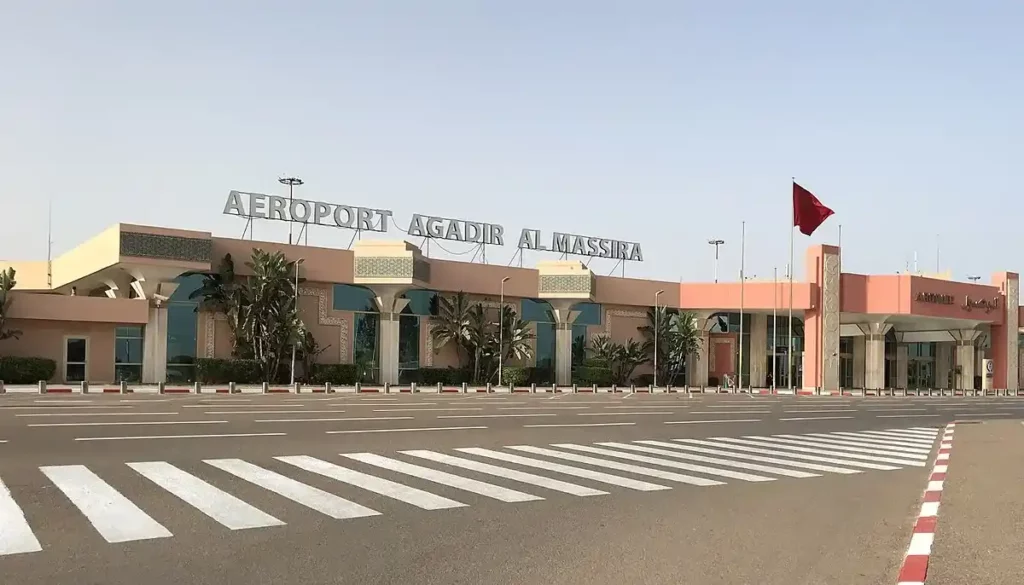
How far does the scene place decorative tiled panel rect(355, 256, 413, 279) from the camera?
48594 millimetres

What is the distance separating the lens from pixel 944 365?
255 ft

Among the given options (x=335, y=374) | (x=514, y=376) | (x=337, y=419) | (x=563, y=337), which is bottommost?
(x=514, y=376)

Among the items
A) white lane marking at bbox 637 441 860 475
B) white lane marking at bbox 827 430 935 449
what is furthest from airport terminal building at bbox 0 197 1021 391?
white lane marking at bbox 637 441 860 475

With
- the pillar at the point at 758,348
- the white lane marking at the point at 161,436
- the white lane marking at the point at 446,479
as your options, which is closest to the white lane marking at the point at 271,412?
the white lane marking at the point at 161,436

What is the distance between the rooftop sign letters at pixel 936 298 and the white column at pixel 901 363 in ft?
38.6

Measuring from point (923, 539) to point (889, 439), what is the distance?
1401 centimetres

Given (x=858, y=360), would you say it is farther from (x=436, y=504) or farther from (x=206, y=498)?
(x=206, y=498)

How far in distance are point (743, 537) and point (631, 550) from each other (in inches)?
56.8

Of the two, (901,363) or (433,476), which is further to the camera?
(901,363)

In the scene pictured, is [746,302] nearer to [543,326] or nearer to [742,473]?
[543,326]

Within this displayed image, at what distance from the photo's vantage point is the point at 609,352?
57.2 metres

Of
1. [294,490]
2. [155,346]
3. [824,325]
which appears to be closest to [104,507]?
[294,490]

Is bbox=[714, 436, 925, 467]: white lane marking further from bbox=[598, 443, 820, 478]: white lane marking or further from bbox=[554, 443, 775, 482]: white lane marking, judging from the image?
bbox=[554, 443, 775, 482]: white lane marking

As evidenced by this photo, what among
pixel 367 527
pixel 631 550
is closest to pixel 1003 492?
pixel 631 550
